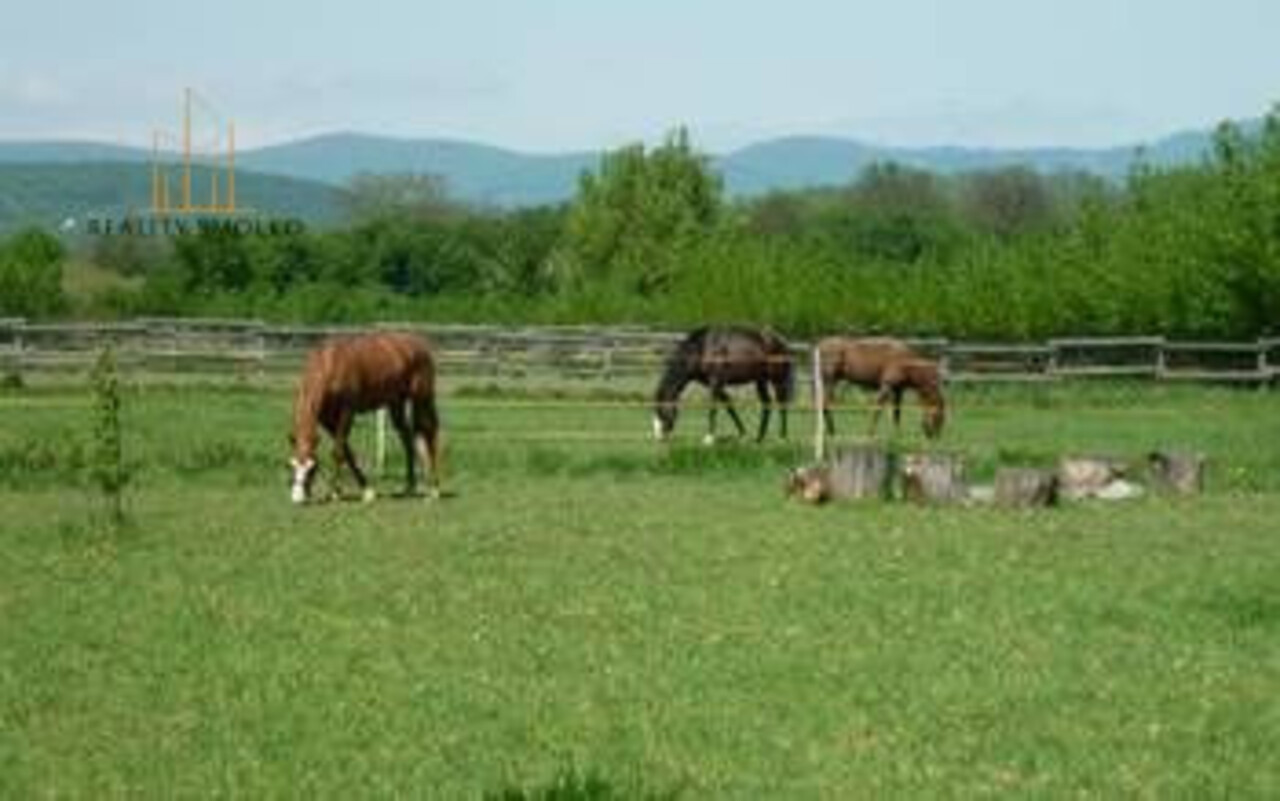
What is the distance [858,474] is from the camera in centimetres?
2353

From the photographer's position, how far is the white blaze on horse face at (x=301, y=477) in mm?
23109

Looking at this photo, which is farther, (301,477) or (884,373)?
(884,373)

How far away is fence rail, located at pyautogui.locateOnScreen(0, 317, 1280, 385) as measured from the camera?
48.2 metres

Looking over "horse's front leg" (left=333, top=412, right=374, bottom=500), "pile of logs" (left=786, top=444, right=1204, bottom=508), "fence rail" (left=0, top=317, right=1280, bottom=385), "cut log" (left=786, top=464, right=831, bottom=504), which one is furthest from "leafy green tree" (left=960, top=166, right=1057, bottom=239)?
"horse's front leg" (left=333, top=412, right=374, bottom=500)

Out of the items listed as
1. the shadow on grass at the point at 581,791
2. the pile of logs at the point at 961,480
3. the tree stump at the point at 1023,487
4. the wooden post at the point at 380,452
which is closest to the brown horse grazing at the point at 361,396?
the wooden post at the point at 380,452

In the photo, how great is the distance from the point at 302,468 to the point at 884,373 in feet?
45.9

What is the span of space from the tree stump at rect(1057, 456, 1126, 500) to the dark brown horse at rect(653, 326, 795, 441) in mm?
9453

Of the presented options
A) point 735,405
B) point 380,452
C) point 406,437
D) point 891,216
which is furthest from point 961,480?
point 891,216

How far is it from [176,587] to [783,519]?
6.88 meters

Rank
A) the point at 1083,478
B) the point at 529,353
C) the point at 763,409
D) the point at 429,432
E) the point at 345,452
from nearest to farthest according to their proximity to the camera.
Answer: the point at 345,452
the point at 1083,478
the point at 429,432
the point at 763,409
the point at 529,353

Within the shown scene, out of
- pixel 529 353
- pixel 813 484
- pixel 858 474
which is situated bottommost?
pixel 529 353

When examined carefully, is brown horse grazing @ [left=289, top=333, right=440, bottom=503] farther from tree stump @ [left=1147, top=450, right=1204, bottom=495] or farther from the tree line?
the tree line

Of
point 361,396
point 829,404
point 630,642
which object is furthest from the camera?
point 829,404

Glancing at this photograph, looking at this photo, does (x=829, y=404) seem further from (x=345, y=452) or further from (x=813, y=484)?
(x=345, y=452)
